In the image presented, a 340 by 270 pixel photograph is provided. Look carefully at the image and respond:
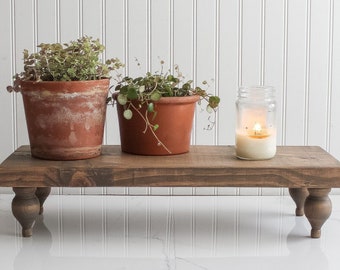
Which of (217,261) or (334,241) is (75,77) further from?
(334,241)

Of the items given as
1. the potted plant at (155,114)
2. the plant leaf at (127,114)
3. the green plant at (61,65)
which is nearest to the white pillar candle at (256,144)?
the potted plant at (155,114)

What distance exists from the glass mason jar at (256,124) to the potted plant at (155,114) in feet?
0.25

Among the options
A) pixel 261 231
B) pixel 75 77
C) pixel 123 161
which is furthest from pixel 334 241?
pixel 75 77

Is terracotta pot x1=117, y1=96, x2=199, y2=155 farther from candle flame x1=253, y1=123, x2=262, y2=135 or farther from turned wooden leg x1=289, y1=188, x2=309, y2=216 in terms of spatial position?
turned wooden leg x1=289, y1=188, x2=309, y2=216

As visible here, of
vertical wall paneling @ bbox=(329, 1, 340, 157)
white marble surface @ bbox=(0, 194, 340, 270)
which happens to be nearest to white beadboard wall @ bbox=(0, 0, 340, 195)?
vertical wall paneling @ bbox=(329, 1, 340, 157)

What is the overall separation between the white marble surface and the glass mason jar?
186 millimetres

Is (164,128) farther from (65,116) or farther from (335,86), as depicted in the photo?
(335,86)

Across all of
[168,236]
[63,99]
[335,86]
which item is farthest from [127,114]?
[335,86]

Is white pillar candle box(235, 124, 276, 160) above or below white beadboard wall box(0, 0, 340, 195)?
below

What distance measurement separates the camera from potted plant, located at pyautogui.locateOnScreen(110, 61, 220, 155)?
162 cm

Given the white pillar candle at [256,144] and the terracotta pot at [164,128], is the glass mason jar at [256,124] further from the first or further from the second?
the terracotta pot at [164,128]

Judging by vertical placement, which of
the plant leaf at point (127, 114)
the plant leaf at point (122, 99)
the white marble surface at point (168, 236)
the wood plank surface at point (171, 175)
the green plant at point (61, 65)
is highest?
the green plant at point (61, 65)

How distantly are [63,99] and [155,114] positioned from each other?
0.20m

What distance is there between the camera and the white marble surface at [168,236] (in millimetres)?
1466
